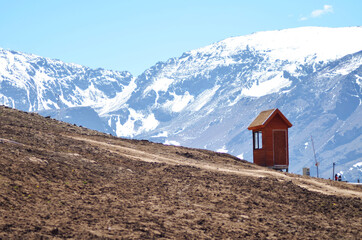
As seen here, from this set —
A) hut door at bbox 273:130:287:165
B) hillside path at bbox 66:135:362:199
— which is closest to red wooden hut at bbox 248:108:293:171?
hut door at bbox 273:130:287:165

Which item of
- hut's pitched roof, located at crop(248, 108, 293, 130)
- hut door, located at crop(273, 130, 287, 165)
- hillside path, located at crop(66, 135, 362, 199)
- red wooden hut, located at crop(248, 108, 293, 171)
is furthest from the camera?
hut door, located at crop(273, 130, 287, 165)

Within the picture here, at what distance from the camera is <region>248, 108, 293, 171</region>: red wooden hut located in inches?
1629

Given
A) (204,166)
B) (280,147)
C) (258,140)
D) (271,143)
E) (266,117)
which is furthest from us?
(258,140)

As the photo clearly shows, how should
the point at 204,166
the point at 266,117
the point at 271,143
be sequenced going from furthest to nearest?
the point at 271,143 < the point at 266,117 < the point at 204,166

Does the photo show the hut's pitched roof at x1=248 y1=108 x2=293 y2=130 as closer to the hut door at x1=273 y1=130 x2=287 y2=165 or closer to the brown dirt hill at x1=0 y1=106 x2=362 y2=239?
the hut door at x1=273 y1=130 x2=287 y2=165

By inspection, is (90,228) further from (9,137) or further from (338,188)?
(338,188)

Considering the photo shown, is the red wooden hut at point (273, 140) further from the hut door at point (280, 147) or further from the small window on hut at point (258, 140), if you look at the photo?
the small window on hut at point (258, 140)

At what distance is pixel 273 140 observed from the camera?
4147cm

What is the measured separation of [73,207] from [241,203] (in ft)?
20.6

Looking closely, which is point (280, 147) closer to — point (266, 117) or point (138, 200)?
point (266, 117)

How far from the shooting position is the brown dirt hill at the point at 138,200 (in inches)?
578

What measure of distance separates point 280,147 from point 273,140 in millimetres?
752

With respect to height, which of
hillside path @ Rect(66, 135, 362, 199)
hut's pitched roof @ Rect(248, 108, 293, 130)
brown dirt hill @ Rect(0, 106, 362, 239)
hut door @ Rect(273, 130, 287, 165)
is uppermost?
hut's pitched roof @ Rect(248, 108, 293, 130)

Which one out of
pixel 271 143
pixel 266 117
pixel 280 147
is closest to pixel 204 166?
pixel 266 117
